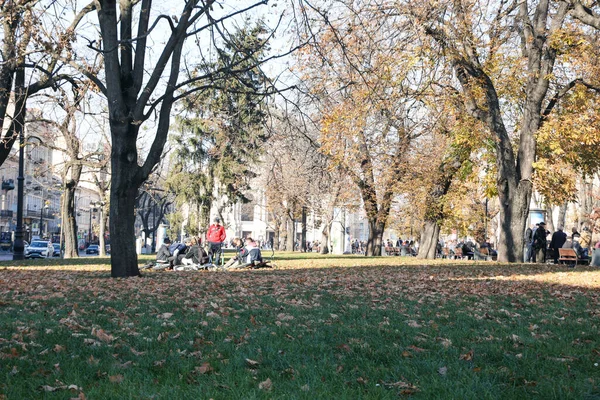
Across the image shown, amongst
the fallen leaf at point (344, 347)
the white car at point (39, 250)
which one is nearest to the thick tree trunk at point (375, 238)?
the white car at point (39, 250)

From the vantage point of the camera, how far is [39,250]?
180 feet

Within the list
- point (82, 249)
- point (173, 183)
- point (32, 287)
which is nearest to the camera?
point (32, 287)

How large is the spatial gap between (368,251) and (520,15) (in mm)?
19752

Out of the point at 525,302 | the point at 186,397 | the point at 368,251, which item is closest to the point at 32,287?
the point at 525,302

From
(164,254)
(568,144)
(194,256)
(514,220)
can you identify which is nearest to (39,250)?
(164,254)

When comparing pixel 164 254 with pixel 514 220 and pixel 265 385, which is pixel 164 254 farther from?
pixel 265 385

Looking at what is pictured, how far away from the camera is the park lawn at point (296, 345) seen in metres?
4.92

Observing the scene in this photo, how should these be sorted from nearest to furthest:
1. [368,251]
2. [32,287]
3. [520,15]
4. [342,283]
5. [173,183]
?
[32,287] → [342,283] → [520,15] → [368,251] → [173,183]

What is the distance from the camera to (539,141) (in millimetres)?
26094

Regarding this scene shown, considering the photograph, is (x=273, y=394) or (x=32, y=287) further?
(x=32, y=287)

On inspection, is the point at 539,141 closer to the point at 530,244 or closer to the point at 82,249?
the point at 530,244

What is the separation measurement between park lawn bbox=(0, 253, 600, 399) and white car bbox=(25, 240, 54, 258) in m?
44.4

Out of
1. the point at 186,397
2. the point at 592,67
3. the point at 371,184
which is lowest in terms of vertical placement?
the point at 186,397

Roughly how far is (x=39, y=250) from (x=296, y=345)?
52.0m
